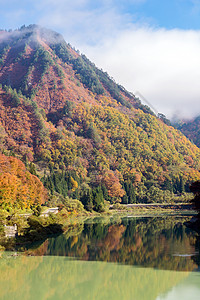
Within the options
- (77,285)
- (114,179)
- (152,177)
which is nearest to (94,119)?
(152,177)

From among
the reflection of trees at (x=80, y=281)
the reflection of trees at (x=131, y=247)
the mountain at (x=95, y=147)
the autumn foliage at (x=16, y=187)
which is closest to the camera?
the reflection of trees at (x=80, y=281)

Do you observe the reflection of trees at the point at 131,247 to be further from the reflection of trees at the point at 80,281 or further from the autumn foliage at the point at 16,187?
the autumn foliage at the point at 16,187

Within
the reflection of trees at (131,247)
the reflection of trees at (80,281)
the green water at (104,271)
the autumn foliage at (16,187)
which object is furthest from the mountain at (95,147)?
the reflection of trees at (80,281)

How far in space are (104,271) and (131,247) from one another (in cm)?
1084

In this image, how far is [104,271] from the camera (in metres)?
24.6

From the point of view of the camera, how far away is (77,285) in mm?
21703

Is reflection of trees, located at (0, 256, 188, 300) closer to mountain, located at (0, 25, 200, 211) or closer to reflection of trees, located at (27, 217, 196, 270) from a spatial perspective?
reflection of trees, located at (27, 217, 196, 270)

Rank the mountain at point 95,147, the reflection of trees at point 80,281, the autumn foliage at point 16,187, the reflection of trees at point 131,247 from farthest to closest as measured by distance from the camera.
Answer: the mountain at point 95,147
the autumn foliage at point 16,187
the reflection of trees at point 131,247
the reflection of trees at point 80,281

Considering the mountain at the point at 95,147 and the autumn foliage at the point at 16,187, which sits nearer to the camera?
the autumn foliage at the point at 16,187

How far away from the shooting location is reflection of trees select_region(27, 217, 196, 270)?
2744cm

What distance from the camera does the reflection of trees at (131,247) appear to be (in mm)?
27438

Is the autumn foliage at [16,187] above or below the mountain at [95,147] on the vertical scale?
below

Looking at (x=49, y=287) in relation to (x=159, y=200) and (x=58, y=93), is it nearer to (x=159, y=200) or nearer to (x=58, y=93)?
(x=159, y=200)

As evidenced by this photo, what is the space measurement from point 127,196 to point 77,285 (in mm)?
93860
